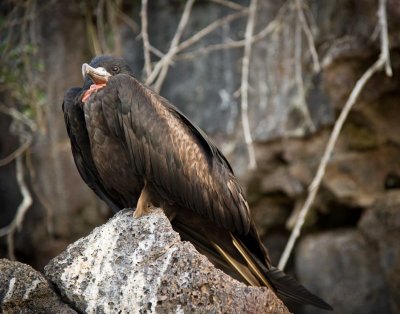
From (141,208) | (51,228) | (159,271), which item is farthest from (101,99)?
(51,228)

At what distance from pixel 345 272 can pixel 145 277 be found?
3.54 meters

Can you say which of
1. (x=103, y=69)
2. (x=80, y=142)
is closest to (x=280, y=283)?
(x=80, y=142)

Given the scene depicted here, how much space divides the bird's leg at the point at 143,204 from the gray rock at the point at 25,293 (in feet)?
2.58

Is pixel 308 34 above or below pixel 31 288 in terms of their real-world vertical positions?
above

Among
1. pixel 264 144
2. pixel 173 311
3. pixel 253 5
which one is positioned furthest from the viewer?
pixel 264 144

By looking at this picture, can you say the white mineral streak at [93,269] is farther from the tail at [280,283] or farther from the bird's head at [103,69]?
the bird's head at [103,69]

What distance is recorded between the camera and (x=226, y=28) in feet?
23.2

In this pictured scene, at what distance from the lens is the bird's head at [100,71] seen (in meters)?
4.75

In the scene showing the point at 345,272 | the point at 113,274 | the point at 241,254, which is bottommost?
the point at 345,272

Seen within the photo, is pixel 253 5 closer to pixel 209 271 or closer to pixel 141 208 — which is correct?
pixel 141 208

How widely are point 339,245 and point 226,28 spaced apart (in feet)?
6.76

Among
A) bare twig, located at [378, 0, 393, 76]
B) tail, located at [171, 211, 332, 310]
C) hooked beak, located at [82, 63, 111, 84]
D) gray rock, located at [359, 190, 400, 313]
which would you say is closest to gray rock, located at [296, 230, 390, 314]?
gray rock, located at [359, 190, 400, 313]

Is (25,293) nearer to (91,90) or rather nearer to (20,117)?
(91,90)

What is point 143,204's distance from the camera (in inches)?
178
